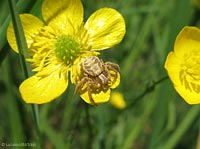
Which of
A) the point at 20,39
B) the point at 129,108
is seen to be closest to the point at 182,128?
the point at 129,108

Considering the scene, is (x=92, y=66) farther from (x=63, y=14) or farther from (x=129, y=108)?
(x=129, y=108)

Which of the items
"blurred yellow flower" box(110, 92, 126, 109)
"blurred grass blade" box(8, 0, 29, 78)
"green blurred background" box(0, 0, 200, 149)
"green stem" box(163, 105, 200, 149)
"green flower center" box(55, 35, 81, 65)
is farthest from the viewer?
"blurred yellow flower" box(110, 92, 126, 109)

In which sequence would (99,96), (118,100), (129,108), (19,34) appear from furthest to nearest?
(118,100)
(129,108)
(99,96)
(19,34)

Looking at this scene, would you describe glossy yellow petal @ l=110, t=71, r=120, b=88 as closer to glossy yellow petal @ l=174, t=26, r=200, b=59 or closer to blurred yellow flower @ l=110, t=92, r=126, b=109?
glossy yellow petal @ l=174, t=26, r=200, b=59

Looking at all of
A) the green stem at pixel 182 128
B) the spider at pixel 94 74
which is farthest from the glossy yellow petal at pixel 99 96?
the green stem at pixel 182 128

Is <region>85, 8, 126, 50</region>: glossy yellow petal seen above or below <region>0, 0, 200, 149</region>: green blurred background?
above

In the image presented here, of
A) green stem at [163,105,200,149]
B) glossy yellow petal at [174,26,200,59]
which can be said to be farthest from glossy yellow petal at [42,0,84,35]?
green stem at [163,105,200,149]

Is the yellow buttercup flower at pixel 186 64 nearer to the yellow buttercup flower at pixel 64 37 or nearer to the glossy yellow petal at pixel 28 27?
the yellow buttercup flower at pixel 64 37
